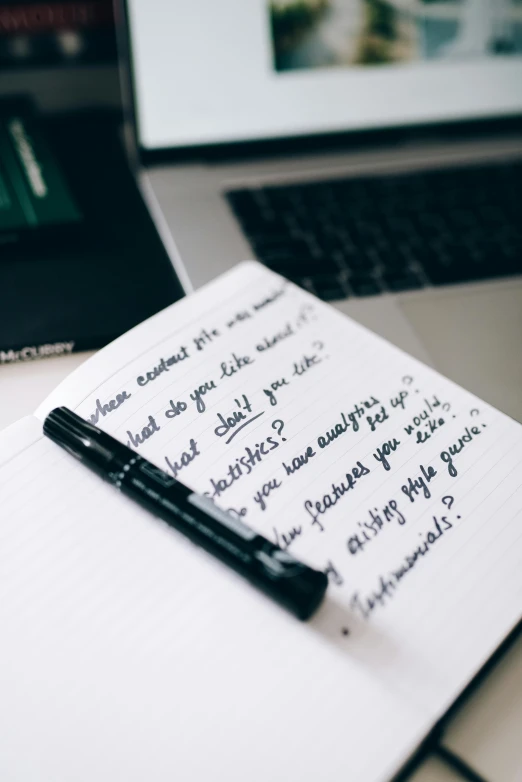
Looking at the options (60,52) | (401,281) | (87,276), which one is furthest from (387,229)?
(60,52)

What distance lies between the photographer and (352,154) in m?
0.60

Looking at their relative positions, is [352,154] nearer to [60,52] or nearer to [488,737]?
[60,52]

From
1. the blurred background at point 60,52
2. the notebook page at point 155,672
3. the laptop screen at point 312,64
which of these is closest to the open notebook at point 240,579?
the notebook page at point 155,672

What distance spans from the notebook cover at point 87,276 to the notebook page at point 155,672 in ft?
0.41

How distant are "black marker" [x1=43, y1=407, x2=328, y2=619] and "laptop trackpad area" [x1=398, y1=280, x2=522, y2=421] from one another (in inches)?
7.2

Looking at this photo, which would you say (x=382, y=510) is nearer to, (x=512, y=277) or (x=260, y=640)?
(x=260, y=640)

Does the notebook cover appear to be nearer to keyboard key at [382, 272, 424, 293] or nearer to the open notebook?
the open notebook

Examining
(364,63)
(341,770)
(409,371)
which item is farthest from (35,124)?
(341,770)

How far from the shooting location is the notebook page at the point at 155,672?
10.2 inches

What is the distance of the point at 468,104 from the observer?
0.59 meters

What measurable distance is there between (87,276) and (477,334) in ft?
0.87

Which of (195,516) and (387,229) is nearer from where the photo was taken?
(195,516)

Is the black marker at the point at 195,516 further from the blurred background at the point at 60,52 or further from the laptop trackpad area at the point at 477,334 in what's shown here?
the blurred background at the point at 60,52

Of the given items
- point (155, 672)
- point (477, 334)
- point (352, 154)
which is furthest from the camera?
point (352, 154)
